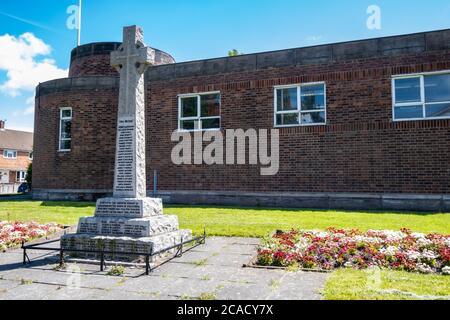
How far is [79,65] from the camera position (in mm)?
19719

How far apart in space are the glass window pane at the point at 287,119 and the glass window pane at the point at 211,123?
236 centimetres

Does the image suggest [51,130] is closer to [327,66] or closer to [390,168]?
[327,66]

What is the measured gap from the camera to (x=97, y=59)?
19250mm

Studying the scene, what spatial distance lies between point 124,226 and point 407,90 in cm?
1017

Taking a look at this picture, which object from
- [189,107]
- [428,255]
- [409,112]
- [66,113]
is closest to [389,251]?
[428,255]

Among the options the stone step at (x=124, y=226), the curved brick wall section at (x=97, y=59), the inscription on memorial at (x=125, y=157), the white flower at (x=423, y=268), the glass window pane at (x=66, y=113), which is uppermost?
the curved brick wall section at (x=97, y=59)

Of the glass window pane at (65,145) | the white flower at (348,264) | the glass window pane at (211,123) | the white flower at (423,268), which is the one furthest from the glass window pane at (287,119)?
the glass window pane at (65,145)

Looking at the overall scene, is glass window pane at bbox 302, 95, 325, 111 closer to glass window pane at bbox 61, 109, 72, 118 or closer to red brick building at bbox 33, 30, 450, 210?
red brick building at bbox 33, 30, 450, 210

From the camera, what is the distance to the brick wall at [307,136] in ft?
39.3

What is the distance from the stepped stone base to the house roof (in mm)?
48975

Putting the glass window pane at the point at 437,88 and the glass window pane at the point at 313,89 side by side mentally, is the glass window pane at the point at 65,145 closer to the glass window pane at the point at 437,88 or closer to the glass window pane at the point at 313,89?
the glass window pane at the point at 313,89

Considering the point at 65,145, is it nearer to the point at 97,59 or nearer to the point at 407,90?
the point at 97,59
